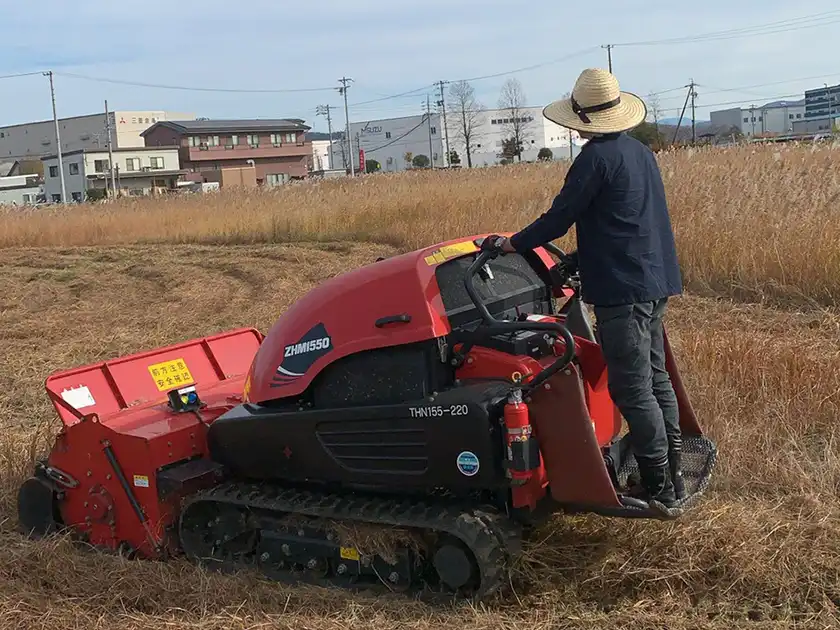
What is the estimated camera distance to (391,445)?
348 cm

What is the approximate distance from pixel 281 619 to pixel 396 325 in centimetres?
116

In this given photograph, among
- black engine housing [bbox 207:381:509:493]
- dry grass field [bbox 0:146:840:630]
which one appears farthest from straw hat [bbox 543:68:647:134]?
dry grass field [bbox 0:146:840:630]

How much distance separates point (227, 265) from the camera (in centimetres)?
1284

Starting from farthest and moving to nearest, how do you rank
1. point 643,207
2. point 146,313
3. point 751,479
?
point 146,313 → point 751,479 → point 643,207

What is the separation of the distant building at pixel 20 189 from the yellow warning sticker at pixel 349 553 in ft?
198

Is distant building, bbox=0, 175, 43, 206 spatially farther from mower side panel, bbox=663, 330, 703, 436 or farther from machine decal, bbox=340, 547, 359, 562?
mower side panel, bbox=663, 330, 703, 436

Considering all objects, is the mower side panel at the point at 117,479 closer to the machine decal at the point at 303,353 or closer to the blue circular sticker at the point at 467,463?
the machine decal at the point at 303,353

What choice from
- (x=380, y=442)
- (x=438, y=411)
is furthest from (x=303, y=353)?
(x=438, y=411)

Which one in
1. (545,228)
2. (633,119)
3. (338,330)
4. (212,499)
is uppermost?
(633,119)

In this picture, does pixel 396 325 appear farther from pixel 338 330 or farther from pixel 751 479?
pixel 751 479

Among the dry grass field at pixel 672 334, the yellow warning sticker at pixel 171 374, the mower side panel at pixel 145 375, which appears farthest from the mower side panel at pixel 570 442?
the yellow warning sticker at pixel 171 374

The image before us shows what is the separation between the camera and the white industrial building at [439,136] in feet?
270

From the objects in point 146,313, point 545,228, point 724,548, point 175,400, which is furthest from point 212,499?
point 146,313

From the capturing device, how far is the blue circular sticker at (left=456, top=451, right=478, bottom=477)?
3.27 m
